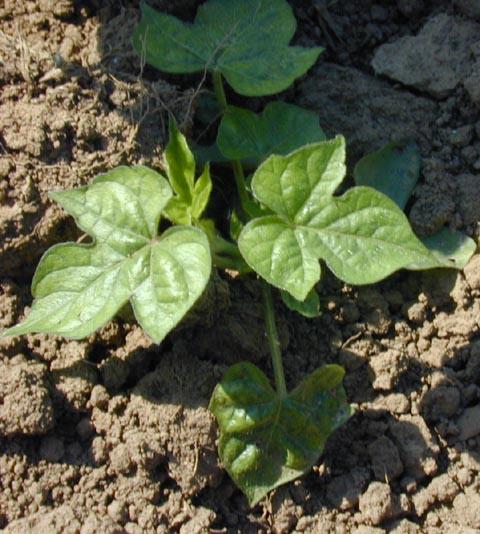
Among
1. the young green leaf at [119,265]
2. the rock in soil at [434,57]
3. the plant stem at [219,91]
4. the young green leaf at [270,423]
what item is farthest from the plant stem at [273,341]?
the rock in soil at [434,57]

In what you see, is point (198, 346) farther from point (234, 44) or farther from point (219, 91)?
point (234, 44)

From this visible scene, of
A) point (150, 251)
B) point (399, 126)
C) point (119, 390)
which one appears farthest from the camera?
point (399, 126)

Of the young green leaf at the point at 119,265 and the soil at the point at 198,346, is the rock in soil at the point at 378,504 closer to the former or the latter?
the soil at the point at 198,346

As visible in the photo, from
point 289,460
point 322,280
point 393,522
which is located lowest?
point 393,522

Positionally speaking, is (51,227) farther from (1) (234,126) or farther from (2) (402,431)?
(2) (402,431)

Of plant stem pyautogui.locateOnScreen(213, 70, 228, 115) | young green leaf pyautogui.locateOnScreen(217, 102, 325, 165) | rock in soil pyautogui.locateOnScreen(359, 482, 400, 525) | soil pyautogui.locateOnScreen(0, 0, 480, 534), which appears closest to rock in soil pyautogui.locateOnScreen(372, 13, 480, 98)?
soil pyautogui.locateOnScreen(0, 0, 480, 534)

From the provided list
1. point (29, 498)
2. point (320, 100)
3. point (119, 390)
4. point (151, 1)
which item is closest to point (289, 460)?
point (119, 390)

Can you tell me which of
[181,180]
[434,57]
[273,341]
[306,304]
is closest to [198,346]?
[273,341]
